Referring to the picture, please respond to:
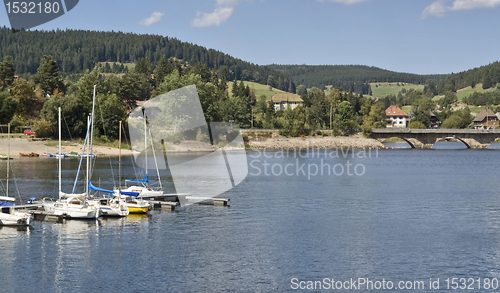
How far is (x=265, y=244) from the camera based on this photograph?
3938 cm

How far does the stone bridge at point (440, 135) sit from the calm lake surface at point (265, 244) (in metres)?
110

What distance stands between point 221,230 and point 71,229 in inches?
485

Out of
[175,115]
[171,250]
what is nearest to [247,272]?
[171,250]

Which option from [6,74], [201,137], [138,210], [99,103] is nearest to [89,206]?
[138,210]

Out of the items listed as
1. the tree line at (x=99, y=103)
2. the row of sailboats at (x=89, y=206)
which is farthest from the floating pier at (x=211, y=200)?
the tree line at (x=99, y=103)

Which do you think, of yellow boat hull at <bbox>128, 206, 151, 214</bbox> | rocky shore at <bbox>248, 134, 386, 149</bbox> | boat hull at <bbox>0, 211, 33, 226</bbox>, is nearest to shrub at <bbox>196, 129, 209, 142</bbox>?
rocky shore at <bbox>248, 134, 386, 149</bbox>

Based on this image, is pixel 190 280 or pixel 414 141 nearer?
pixel 190 280

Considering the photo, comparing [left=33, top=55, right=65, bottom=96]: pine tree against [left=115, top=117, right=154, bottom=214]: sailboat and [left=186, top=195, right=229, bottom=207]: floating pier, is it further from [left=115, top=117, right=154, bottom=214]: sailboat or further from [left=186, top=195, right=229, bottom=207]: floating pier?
[left=186, top=195, right=229, bottom=207]: floating pier

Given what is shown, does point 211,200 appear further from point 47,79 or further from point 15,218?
point 47,79

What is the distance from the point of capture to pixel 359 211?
53.9 m

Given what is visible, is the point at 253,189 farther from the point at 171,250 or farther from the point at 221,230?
the point at 171,250

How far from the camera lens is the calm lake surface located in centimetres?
3178

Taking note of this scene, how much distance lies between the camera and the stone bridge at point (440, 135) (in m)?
171

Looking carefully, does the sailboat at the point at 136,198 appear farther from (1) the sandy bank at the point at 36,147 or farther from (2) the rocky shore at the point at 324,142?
(2) the rocky shore at the point at 324,142
